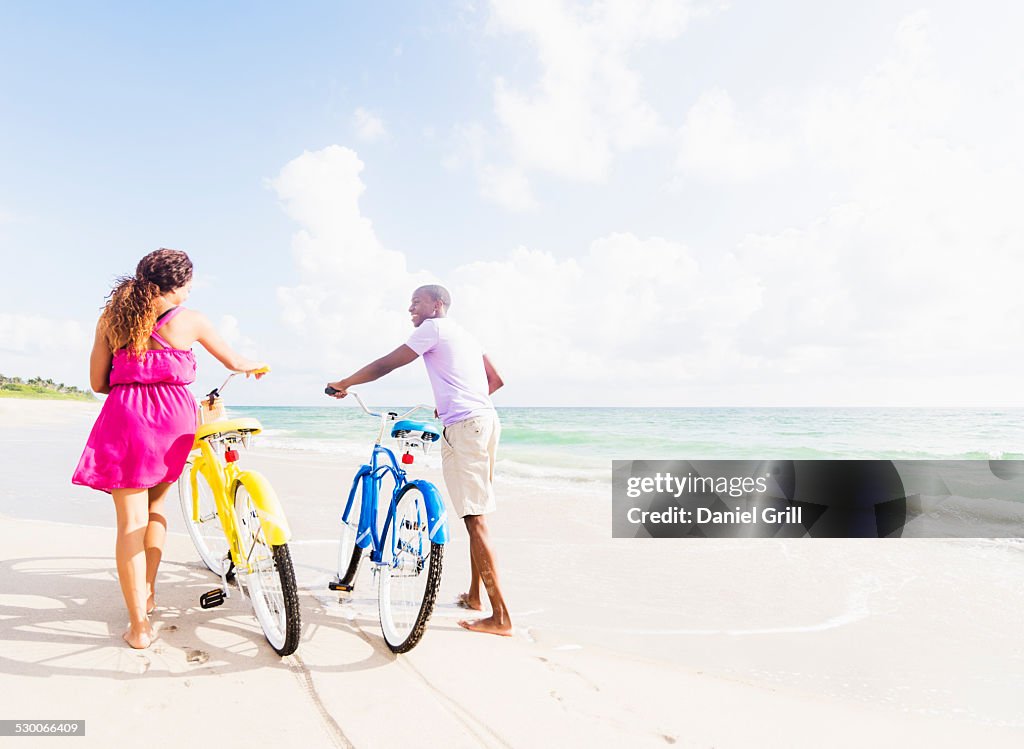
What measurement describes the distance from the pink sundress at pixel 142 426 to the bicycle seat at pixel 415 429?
105cm

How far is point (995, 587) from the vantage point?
192 inches

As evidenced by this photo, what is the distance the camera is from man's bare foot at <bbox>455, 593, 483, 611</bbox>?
→ 3.94 meters

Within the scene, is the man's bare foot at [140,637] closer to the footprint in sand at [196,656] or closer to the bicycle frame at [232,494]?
the footprint in sand at [196,656]

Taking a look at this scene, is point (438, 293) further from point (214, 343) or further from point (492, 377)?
point (214, 343)

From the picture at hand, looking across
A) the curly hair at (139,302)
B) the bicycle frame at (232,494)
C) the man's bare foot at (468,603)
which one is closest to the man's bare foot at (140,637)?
the bicycle frame at (232,494)

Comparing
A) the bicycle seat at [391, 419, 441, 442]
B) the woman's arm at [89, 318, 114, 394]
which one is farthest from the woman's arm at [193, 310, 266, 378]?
the bicycle seat at [391, 419, 441, 442]

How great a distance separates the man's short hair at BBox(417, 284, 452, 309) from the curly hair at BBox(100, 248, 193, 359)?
134 cm

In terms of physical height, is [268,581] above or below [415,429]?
below

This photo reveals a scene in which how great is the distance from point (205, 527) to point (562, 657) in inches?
107

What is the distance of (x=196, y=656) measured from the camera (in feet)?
9.36

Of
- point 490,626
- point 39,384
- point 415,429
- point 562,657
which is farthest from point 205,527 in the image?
point 39,384

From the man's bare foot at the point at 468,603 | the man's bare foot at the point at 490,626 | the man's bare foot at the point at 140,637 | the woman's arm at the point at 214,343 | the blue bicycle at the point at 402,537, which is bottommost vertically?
the man's bare foot at the point at 468,603

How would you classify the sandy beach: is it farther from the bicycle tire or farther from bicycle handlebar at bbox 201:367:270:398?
bicycle handlebar at bbox 201:367:270:398

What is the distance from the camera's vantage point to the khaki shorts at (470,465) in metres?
3.50
